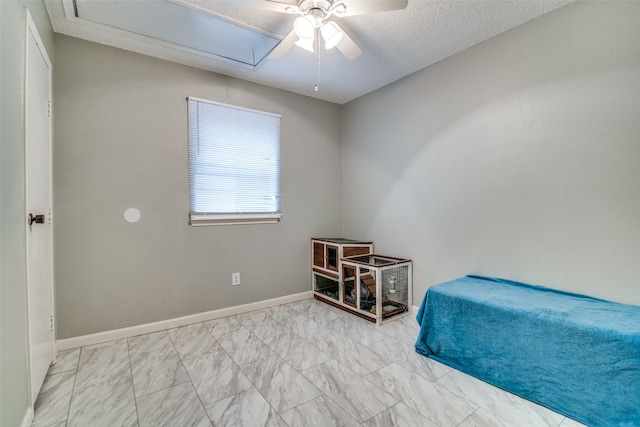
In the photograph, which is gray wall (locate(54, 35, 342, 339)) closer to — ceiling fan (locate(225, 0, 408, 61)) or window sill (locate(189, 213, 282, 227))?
window sill (locate(189, 213, 282, 227))

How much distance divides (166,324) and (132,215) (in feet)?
3.29

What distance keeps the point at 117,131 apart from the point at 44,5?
0.84 metres

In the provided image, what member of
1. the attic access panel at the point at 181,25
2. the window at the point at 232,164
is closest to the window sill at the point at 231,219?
the window at the point at 232,164

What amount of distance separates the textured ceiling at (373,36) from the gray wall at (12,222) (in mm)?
901

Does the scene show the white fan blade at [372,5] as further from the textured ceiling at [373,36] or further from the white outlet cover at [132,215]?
the white outlet cover at [132,215]

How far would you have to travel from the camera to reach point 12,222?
1.24 meters

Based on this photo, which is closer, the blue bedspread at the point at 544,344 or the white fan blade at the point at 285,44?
the blue bedspread at the point at 544,344

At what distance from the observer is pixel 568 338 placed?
58.3 inches

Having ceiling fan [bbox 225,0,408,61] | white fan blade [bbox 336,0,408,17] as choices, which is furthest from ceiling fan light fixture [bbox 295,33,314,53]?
white fan blade [bbox 336,0,408,17]

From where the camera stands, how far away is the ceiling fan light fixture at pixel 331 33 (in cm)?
171

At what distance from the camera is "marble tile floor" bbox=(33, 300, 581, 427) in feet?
4.82

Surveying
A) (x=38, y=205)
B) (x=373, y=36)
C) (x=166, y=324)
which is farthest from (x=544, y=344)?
(x=38, y=205)

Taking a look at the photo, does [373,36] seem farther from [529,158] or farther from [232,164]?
[232,164]

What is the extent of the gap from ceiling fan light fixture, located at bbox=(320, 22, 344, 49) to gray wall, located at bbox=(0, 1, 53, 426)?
4.77 ft
